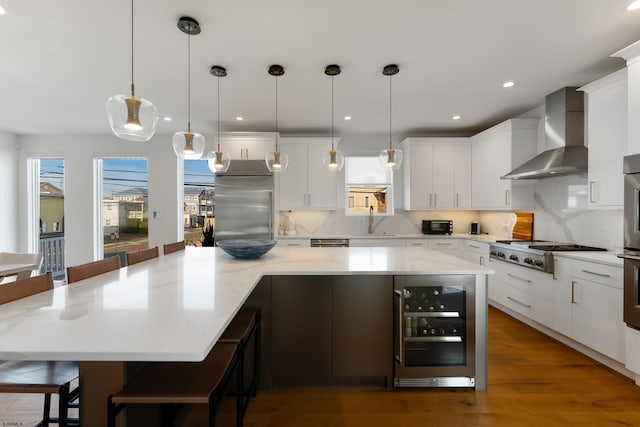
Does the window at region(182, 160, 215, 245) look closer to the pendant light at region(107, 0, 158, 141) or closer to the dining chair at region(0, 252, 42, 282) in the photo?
the dining chair at region(0, 252, 42, 282)

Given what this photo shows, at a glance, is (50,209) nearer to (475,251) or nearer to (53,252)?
(53,252)

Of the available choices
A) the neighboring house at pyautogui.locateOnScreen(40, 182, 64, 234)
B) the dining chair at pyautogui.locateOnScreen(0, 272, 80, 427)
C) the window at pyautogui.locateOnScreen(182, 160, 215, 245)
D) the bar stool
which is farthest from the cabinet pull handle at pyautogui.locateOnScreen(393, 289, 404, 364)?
the neighboring house at pyautogui.locateOnScreen(40, 182, 64, 234)

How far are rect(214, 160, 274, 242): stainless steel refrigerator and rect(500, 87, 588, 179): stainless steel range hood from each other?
3.29m

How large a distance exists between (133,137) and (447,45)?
7.59 ft

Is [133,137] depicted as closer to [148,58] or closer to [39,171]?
[148,58]

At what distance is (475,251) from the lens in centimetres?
380

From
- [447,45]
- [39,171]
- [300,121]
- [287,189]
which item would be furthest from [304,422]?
[39,171]

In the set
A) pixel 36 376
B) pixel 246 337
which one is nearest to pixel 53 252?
pixel 36 376

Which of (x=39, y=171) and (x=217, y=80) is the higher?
(x=217, y=80)

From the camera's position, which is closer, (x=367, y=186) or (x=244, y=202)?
(x=244, y=202)

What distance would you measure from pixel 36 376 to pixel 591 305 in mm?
3608

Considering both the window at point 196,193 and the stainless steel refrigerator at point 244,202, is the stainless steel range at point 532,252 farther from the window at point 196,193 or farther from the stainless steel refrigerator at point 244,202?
the window at point 196,193

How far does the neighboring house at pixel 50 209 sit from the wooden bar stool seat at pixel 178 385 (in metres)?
5.39

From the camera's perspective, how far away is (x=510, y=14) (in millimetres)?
1799
